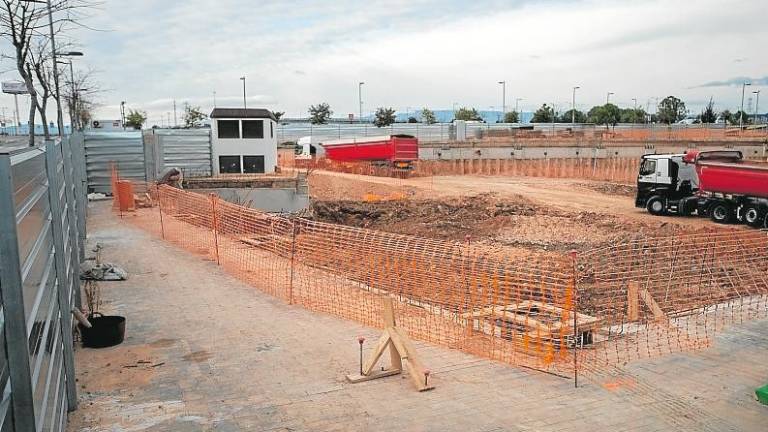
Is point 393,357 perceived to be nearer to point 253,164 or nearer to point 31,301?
point 31,301

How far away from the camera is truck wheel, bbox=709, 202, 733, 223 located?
23.3 m

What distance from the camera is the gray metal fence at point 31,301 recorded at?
3031 millimetres

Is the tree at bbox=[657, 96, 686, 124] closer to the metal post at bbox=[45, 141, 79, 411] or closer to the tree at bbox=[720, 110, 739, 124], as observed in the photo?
the tree at bbox=[720, 110, 739, 124]

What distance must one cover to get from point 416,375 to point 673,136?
2949 inches

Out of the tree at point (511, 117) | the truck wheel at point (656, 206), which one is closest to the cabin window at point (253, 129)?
the truck wheel at point (656, 206)

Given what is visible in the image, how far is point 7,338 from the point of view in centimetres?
302

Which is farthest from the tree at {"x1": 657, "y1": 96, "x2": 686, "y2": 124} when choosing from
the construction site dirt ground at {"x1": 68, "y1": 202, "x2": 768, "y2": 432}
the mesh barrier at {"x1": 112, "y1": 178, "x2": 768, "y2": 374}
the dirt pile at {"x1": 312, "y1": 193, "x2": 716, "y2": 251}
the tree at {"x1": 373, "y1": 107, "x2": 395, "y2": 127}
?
the construction site dirt ground at {"x1": 68, "y1": 202, "x2": 768, "y2": 432}

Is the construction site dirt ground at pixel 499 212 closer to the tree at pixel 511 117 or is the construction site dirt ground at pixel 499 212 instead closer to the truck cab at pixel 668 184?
the truck cab at pixel 668 184

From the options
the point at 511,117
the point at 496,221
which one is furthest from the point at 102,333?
the point at 511,117

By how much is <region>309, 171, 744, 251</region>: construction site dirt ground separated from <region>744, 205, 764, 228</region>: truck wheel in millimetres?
807

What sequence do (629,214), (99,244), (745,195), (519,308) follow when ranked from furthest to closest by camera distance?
(629,214)
(745,195)
(99,244)
(519,308)

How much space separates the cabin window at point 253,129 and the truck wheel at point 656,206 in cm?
1714

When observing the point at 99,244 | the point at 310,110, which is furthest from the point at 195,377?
the point at 310,110

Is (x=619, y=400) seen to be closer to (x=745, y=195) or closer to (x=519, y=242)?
(x=519, y=242)
